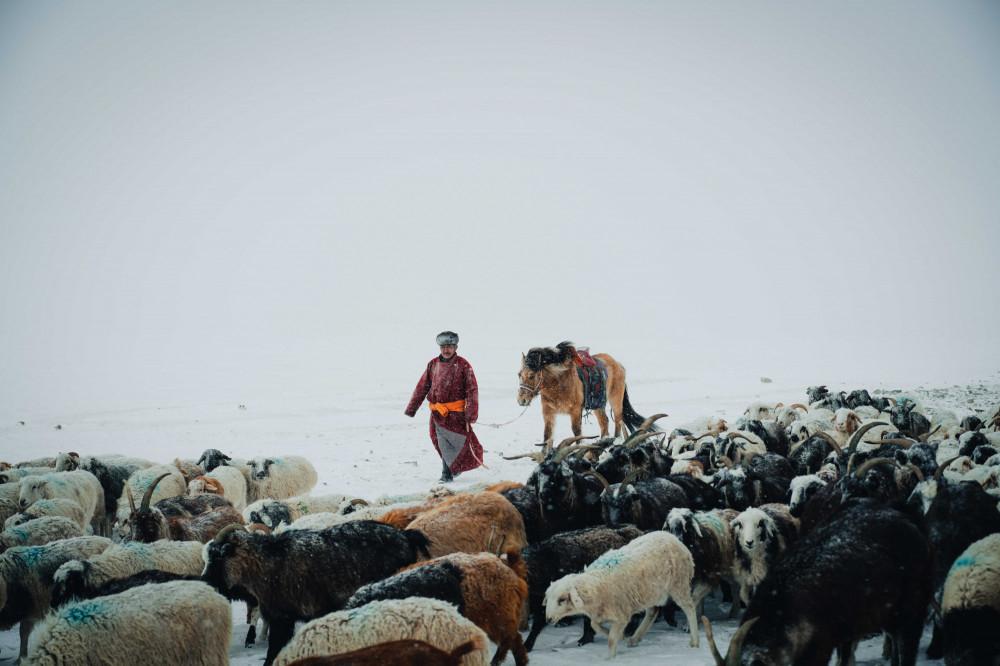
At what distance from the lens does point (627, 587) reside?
4766 mm

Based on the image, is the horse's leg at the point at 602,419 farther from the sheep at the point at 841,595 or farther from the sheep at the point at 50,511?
the sheep at the point at 841,595

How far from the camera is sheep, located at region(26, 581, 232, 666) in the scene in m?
3.69

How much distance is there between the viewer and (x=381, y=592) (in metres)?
4.02

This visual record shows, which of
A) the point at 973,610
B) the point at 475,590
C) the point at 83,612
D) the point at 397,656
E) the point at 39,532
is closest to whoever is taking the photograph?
the point at 397,656

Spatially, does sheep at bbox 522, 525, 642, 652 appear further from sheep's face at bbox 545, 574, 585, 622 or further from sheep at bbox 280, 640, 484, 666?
sheep at bbox 280, 640, 484, 666

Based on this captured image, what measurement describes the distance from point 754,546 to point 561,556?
4.79ft

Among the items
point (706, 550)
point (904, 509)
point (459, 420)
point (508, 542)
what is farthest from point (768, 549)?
point (459, 420)

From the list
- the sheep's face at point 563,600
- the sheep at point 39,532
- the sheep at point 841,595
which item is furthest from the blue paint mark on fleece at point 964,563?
the sheep at point 39,532

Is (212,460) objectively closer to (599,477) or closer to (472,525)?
(472,525)

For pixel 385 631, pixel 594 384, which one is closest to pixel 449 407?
pixel 594 384

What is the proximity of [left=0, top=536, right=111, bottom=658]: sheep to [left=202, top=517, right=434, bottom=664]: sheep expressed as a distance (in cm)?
154

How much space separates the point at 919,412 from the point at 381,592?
9.77m

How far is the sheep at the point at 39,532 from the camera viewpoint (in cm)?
589

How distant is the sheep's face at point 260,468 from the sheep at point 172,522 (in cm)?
218
